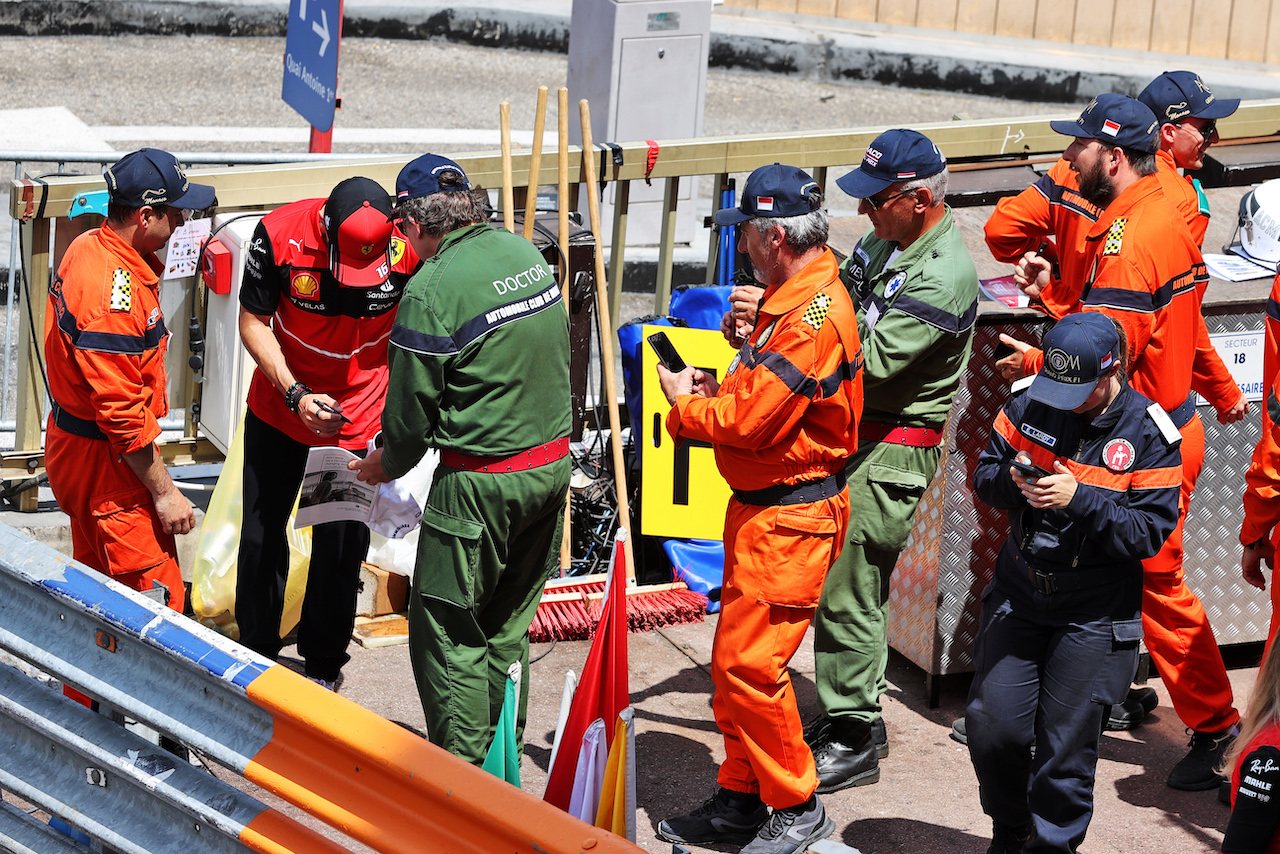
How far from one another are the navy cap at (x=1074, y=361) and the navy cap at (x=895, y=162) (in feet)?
3.01

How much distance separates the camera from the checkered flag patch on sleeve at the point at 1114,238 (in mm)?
4840

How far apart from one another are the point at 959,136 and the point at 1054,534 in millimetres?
3416

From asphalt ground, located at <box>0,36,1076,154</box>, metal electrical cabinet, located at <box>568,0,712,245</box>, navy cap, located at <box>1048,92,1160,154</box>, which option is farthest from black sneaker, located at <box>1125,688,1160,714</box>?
asphalt ground, located at <box>0,36,1076,154</box>

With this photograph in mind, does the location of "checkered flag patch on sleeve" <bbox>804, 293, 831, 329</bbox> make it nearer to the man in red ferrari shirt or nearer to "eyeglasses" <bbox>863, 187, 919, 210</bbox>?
"eyeglasses" <bbox>863, 187, 919, 210</bbox>

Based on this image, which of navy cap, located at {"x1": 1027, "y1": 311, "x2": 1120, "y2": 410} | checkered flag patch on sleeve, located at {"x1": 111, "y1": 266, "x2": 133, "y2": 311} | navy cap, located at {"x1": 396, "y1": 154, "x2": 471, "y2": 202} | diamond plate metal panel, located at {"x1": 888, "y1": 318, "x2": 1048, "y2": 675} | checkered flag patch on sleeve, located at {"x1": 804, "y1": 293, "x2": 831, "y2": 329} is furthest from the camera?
diamond plate metal panel, located at {"x1": 888, "y1": 318, "x2": 1048, "y2": 675}

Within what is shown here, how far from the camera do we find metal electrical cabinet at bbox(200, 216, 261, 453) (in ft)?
19.3

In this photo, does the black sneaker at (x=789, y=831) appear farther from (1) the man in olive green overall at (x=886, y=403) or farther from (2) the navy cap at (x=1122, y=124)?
(2) the navy cap at (x=1122, y=124)

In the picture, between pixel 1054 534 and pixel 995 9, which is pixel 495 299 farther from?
pixel 995 9

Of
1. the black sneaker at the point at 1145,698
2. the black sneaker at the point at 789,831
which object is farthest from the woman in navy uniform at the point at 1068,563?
the black sneaker at the point at 1145,698

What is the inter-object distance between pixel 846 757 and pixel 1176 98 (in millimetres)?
2648

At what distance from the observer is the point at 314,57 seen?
22.7ft

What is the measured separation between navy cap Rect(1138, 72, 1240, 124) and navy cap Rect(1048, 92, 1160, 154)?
50 cm

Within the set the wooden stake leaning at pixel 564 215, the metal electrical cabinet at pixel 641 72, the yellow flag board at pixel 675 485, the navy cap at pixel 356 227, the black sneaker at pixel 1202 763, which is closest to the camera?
the navy cap at pixel 356 227

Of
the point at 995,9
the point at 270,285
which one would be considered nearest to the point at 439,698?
the point at 270,285
